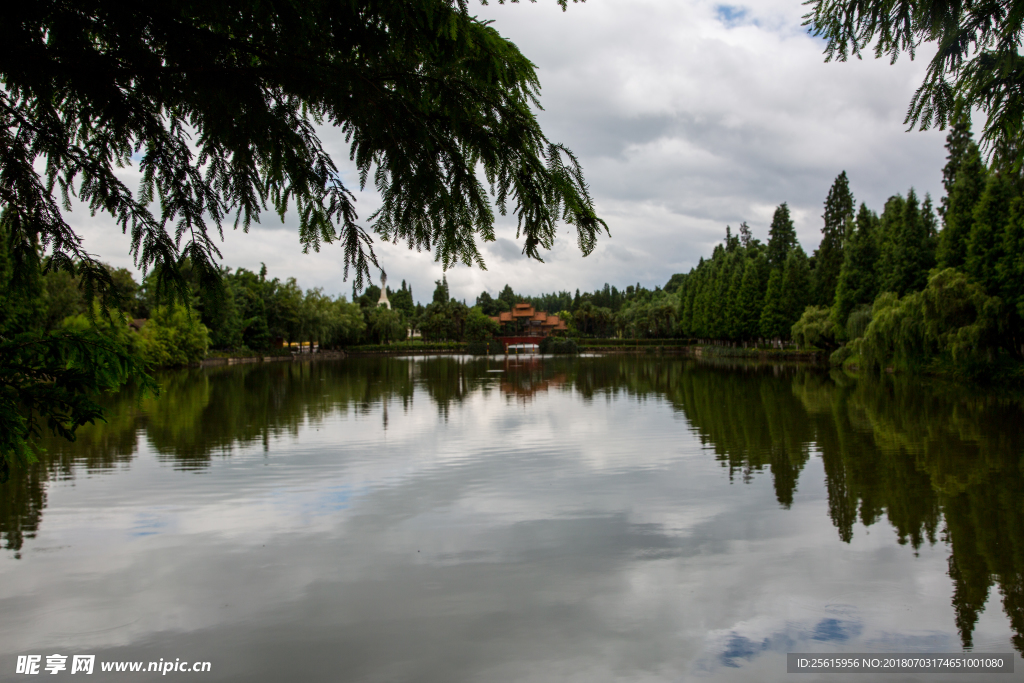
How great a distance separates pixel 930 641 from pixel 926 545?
85.4 inches

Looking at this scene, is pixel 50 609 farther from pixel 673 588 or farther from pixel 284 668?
pixel 673 588

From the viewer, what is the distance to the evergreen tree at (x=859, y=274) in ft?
120

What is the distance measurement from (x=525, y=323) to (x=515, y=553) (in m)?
88.6

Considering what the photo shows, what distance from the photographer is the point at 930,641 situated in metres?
4.62

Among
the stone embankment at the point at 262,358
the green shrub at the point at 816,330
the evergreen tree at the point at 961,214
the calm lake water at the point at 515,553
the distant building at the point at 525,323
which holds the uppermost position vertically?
the evergreen tree at the point at 961,214

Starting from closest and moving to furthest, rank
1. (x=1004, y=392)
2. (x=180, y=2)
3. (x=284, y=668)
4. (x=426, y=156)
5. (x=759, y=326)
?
(x=180, y=2)
(x=426, y=156)
(x=284, y=668)
(x=1004, y=392)
(x=759, y=326)

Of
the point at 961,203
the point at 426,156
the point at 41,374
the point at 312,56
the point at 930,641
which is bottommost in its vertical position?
the point at 930,641

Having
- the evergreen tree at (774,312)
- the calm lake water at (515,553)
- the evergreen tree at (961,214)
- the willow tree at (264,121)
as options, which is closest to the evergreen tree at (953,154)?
the evergreen tree at (961,214)

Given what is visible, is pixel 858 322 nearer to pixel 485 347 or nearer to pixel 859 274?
pixel 859 274

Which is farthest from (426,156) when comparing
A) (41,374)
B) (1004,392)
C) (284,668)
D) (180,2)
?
(1004,392)

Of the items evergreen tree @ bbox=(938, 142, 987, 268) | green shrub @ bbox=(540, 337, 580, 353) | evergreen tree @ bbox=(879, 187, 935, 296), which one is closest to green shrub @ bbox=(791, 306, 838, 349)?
evergreen tree @ bbox=(879, 187, 935, 296)

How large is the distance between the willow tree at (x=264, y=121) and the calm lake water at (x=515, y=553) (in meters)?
2.74

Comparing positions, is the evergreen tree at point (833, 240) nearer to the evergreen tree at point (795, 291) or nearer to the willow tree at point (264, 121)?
the evergreen tree at point (795, 291)

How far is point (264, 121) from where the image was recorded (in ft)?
9.31
